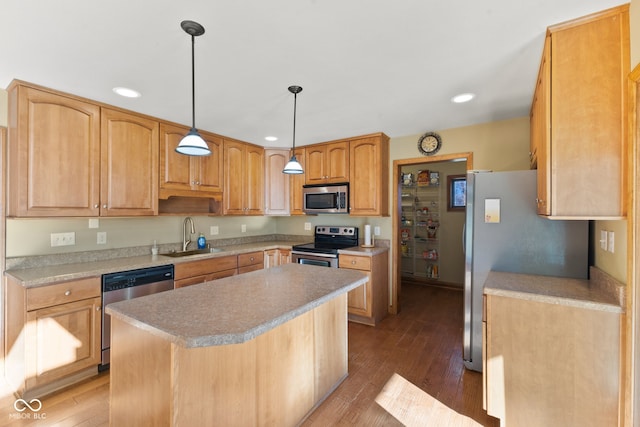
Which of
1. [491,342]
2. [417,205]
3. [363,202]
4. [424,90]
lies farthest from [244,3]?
[417,205]

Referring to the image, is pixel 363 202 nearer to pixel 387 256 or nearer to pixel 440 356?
pixel 387 256

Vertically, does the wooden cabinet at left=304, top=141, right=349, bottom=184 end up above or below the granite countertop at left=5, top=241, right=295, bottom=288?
above

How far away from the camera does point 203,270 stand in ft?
10.1

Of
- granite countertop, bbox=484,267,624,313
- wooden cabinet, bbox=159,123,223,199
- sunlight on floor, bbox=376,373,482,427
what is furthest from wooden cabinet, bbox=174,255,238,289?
granite countertop, bbox=484,267,624,313

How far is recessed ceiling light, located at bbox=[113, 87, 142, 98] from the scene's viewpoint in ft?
7.27

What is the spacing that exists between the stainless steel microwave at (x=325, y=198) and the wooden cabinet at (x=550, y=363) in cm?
217

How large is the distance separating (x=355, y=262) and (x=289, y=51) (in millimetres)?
2396

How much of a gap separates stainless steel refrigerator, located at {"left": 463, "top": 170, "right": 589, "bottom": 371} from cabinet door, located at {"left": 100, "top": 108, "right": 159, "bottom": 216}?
3.11 m

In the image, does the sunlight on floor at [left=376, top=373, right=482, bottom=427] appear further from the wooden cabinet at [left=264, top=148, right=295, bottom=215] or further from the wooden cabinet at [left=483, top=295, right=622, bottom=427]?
the wooden cabinet at [left=264, top=148, right=295, bottom=215]

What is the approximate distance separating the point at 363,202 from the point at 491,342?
2.13 metres

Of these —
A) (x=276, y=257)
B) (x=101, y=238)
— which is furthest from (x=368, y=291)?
(x=101, y=238)

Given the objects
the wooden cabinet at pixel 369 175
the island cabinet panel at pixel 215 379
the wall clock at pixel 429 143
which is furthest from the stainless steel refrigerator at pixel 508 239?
the island cabinet panel at pixel 215 379

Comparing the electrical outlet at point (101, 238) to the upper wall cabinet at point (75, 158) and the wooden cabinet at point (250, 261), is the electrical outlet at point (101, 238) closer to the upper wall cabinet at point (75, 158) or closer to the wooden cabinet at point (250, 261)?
the upper wall cabinet at point (75, 158)

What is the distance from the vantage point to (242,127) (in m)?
3.25
